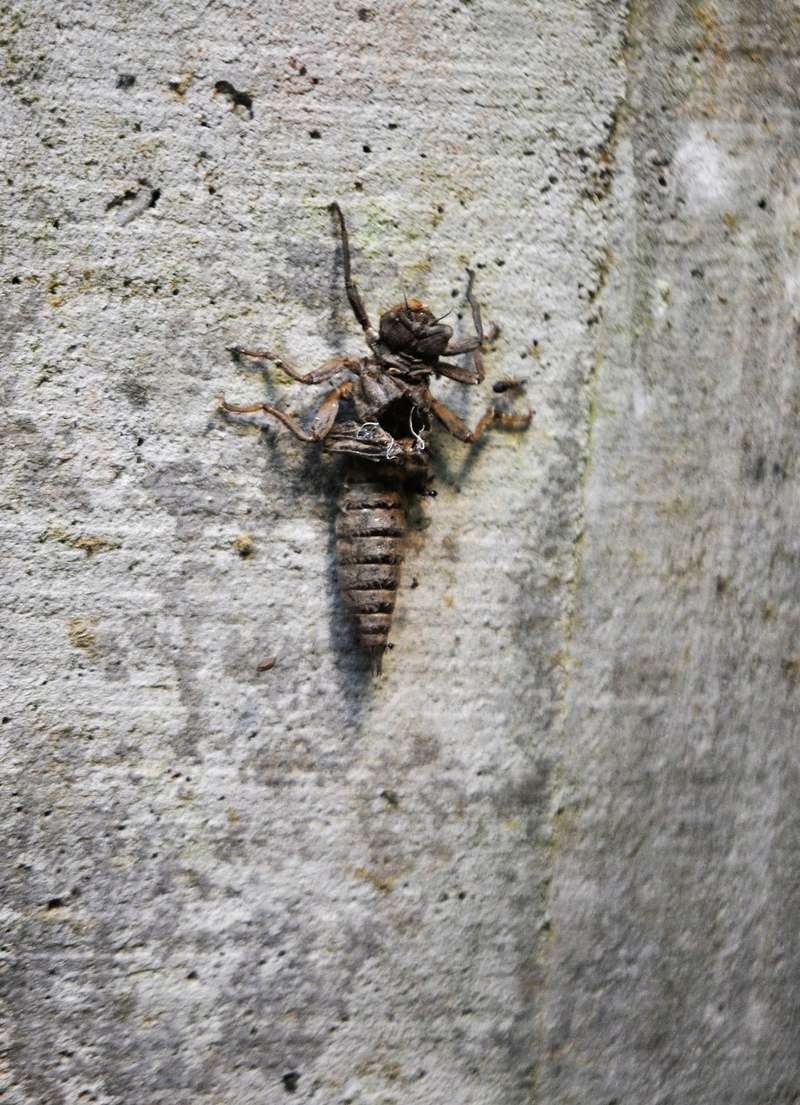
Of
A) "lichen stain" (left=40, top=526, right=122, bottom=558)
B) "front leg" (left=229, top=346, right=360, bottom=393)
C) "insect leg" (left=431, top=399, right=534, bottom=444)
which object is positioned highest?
"front leg" (left=229, top=346, right=360, bottom=393)

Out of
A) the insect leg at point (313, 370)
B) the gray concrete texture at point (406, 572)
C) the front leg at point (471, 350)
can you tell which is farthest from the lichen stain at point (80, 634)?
the front leg at point (471, 350)

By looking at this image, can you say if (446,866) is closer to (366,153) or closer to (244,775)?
(244,775)

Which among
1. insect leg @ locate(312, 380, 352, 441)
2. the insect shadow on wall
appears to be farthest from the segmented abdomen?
insect leg @ locate(312, 380, 352, 441)

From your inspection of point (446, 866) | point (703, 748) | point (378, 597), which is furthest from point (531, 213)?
point (446, 866)

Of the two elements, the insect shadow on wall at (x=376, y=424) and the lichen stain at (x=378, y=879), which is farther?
the lichen stain at (x=378, y=879)

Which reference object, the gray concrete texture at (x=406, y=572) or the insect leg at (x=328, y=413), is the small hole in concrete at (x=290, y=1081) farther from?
the insect leg at (x=328, y=413)

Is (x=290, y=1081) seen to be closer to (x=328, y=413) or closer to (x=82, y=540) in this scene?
(x=82, y=540)

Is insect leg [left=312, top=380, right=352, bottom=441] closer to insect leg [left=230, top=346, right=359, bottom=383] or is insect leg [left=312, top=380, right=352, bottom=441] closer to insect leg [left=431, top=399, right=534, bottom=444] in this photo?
insect leg [left=230, top=346, right=359, bottom=383]
